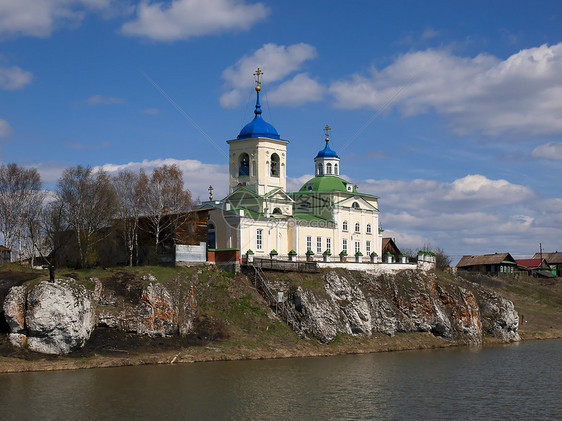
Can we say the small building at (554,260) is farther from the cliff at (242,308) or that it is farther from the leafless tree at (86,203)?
the leafless tree at (86,203)

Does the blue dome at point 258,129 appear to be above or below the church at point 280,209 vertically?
above

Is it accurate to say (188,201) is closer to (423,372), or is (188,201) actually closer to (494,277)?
(423,372)

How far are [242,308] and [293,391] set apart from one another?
50.9ft

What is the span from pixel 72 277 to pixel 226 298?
10.9 m

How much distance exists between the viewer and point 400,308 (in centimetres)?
6059

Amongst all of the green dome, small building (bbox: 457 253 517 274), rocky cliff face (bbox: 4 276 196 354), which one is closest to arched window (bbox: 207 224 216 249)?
rocky cliff face (bbox: 4 276 196 354)

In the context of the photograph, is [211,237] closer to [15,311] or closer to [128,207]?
[128,207]

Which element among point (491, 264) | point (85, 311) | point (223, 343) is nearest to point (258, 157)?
point (223, 343)

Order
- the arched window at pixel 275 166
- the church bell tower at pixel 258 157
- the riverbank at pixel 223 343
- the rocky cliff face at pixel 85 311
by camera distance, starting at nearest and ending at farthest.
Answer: the riverbank at pixel 223 343 < the rocky cliff face at pixel 85 311 < the church bell tower at pixel 258 157 < the arched window at pixel 275 166

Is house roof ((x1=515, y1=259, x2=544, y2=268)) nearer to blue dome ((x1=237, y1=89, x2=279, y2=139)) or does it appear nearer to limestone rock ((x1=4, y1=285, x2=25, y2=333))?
blue dome ((x1=237, y1=89, x2=279, y2=139))

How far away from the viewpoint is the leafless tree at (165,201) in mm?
56250

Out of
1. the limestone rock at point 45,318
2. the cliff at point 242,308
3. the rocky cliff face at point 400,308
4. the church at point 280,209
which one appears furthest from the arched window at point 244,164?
the limestone rock at point 45,318

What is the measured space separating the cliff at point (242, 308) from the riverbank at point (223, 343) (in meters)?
0.12

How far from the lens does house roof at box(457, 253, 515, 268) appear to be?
4326 inches
